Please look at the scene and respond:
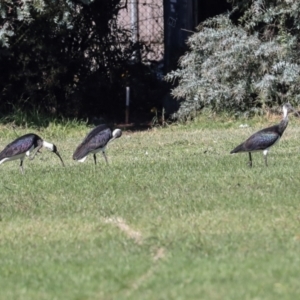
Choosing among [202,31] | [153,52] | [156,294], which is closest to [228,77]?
[202,31]

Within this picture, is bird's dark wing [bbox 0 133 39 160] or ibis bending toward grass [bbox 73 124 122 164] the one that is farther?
ibis bending toward grass [bbox 73 124 122 164]

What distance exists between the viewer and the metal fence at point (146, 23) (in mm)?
23031

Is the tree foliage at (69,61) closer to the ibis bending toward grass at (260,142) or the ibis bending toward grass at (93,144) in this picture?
the ibis bending toward grass at (93,144)

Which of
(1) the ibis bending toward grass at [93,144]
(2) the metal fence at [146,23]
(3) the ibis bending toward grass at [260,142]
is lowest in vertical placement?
(1) the ibis bending toward grass at [93,144]

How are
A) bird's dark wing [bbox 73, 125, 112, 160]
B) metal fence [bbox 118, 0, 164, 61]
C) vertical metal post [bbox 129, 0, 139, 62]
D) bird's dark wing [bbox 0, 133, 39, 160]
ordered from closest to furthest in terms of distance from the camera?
bird's dark wing [bbox 0, 133, 39, 160] → bird's dark wing [bbox 73, 125, 112, 160] → vertical metal post [bbox 129, 0, 139, 62] → metal fence [bbox 118, 0, 164, 61]

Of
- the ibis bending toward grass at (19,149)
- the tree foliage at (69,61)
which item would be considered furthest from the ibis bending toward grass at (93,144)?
the tree foliage at (69,61)

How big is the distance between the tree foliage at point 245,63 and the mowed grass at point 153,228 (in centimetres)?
510

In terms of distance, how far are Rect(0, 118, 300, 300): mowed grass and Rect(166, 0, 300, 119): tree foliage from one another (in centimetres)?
510

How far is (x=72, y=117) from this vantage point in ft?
71.2

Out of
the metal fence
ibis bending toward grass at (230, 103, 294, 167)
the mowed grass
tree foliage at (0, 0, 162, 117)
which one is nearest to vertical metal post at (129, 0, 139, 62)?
the metal fence

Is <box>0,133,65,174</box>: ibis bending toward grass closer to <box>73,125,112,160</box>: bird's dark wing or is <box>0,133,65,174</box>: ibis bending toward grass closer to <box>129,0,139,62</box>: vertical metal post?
<box>73,125,112,160</box>: bird's dark wing

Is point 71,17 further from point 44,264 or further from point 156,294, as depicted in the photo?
point 156,294

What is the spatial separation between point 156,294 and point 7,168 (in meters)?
8.08

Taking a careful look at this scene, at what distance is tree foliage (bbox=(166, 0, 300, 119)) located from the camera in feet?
65.3
